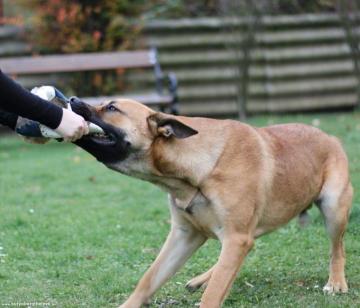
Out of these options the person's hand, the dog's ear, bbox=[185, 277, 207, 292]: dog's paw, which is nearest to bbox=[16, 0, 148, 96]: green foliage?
bbox=[185, 277, 207, 292]: dog's paw

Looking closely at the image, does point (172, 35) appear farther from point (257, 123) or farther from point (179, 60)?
point (257, 123)

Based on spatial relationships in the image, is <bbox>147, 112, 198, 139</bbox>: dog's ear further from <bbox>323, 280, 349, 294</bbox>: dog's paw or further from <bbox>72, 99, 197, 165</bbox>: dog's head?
<bbox>323, 280, 349, 294</bbox>: dog's paw

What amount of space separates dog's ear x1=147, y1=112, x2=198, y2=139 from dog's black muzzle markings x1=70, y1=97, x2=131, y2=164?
0.19 metres

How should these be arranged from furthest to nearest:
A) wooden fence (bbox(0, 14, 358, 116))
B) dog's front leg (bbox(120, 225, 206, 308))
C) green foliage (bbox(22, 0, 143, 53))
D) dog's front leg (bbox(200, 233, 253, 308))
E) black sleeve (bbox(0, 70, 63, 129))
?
wooden fence (bbox(0, 14, 358, 116)), green foliage (bbox(22, 0, 143, 53)), dog's front leg (bbox(120, 225, 206, 308)), dog's front leg (bbox(200, 233, 253, 308)), black sleeve (bbox(0, 70, 63, 129))

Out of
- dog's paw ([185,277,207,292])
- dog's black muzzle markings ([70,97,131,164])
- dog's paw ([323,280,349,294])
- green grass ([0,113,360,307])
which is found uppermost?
dog's black muzzle markings ([70,97,131,164])

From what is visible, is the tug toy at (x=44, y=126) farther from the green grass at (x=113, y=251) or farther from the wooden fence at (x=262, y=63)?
the wooden fence at (x=262, y=63)

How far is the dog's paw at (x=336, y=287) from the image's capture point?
5328 millimetres

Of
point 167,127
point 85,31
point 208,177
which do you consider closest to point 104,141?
point 167,127

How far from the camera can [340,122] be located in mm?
13938

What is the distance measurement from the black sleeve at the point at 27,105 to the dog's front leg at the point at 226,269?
48.4 inches

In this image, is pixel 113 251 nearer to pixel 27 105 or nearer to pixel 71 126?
pixel 71 126

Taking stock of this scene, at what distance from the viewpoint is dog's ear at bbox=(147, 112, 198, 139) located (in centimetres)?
475

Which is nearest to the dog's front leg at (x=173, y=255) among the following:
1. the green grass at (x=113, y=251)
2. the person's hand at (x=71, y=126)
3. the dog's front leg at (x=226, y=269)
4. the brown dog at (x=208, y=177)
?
the brown dog at (x=208, y=177)

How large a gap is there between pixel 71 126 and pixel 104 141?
269mm
